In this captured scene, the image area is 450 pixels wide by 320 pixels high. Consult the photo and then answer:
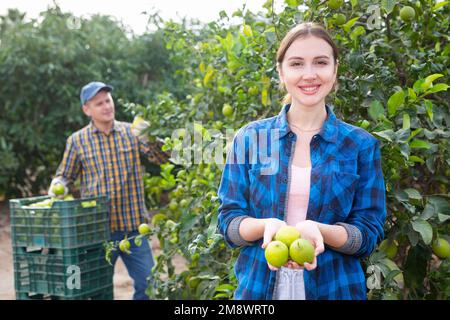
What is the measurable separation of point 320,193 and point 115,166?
2431 mm

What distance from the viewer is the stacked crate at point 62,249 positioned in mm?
3393

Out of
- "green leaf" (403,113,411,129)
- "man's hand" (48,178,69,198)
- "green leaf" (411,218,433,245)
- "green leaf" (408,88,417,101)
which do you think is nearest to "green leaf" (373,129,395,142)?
"green leaf" (403,113,411,129)

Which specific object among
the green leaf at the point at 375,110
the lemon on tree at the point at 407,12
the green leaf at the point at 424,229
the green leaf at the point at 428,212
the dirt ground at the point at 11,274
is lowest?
the dirt ground at the point at 11,274

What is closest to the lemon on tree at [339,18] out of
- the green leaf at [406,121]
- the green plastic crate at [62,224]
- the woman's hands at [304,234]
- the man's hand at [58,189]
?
the green leaf at [406,121]

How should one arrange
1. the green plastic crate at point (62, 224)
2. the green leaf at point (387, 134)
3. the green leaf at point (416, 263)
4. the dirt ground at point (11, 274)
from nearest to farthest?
1. the green leaf at point (387, 134)
2. the green leaf at point (416, 263)
3. the green plastic crate at point (62, 224)
4. the dirt ground at point (11, 274)

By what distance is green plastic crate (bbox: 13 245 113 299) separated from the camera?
11.1 ft

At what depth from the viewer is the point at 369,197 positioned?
158 centimetres

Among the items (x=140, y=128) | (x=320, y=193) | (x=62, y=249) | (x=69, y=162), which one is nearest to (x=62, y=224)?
(x=62, y=249)

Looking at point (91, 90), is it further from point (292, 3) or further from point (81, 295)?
point (292, 3)

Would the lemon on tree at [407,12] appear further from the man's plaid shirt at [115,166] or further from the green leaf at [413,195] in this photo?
the man's plaid shirt at [115,166]
